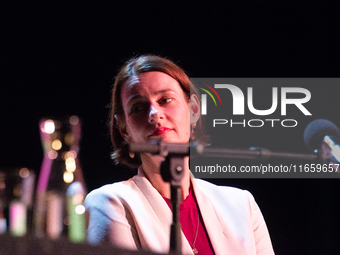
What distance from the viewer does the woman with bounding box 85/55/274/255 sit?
1383 millimetres

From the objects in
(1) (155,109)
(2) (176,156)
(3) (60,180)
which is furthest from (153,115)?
(3) (60,180)

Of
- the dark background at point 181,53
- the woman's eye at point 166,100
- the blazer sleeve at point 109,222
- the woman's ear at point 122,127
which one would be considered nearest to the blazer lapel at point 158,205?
the blazer sleeve at point 109,222

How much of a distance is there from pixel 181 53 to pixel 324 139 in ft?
3.56

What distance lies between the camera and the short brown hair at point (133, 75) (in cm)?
168

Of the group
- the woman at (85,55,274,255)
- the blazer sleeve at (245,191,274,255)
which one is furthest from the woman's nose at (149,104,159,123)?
the blazer sleeve at (245,191,274,255)

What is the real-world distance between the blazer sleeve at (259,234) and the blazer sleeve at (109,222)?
1.91 feet

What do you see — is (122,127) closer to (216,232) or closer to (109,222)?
(109,222)

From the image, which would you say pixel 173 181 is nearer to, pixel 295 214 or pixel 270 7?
pixel 295 214

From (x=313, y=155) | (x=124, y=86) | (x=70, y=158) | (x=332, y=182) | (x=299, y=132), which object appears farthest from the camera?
(x=70, y=158)

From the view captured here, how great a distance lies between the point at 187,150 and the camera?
1.02m

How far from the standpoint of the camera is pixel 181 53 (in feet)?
7.50

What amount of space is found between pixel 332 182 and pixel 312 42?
924 millimetres

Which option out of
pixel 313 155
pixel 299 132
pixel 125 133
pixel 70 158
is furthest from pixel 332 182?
pixel 70 158

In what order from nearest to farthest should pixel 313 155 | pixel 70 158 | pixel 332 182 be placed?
pixel 313 155, pixel 332 182, pixel 70 158
